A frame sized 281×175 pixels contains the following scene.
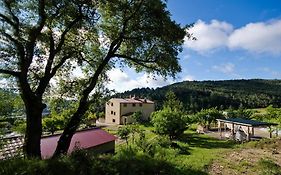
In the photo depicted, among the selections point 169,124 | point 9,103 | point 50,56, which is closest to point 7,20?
point 50,56

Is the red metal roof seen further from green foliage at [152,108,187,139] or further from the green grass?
green foliage at [152,108,187,139]

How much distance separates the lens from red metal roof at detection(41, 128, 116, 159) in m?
20.0

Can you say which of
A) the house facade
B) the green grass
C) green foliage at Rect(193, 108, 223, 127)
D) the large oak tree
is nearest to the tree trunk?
the large oak tree

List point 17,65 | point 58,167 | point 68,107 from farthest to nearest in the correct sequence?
point 68,107, point 17,65, point 58,167

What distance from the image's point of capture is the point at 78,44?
49.3 ft

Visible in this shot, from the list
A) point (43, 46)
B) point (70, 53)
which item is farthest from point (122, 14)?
point (43, 46)

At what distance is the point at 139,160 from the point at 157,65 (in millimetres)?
5028

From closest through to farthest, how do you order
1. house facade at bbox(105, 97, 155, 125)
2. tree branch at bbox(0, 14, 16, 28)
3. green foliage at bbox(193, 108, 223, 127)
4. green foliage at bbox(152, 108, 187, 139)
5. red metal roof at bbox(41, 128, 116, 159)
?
1. tree branch at bbox(0, 14, 16, 28)
2. red metal roof at bbox(41, 128, 116, 159)
3. green foliage at bbox(152, 108, 187, 139)
4. green foliage at bbox(193, 108, 223, 127)
5. house facade at bbox(105, 97, 155, 125)

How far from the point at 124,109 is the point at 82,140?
69.1 m

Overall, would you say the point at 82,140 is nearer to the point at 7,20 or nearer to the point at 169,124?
the point at 7,20

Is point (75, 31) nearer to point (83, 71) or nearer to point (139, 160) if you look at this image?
point (83, 71)

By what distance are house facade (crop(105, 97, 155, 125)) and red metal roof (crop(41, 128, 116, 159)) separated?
6249 centimetres

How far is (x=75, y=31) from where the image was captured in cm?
1453

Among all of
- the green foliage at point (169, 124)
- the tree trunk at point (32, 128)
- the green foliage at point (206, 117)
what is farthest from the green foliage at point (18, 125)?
the green foliage at point (206, 117)
